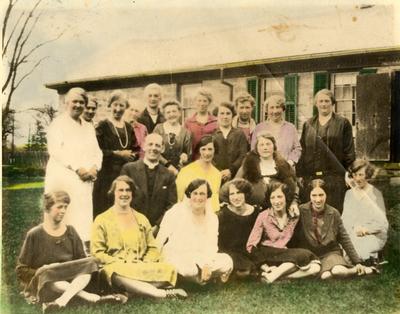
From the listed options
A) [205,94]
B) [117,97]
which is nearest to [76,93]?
[117,97]

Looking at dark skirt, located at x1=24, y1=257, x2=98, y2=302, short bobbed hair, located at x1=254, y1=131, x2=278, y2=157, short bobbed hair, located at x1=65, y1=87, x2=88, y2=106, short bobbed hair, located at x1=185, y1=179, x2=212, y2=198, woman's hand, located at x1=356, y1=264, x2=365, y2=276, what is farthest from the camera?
woman's hand, located at x1=356, y1=264, x2=365, y2=276

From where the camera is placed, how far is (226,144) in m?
4.37

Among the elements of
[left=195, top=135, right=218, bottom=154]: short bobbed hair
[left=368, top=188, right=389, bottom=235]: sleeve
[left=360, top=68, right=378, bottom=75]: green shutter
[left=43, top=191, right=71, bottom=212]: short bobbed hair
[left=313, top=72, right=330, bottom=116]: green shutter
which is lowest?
[left=368, top=188, right=389, bottom=235]: sleeve

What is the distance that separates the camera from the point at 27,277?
4.15 metres

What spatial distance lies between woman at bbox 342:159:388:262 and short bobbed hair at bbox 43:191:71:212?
215cm

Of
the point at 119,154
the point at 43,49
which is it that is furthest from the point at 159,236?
the point at 43,49

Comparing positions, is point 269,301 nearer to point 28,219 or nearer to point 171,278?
point 171,278

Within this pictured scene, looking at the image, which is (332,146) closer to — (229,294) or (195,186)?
(195,186)

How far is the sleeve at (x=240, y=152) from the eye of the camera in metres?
4.37

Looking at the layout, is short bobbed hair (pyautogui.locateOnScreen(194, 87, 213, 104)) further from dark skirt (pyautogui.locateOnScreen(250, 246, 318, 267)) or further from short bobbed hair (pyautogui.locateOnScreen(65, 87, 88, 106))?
dark skirt (pyautogui.locateOnScreen(250, 246, 318, 267))

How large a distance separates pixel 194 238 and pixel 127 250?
1.67 ft

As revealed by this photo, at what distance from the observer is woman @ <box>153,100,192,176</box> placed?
4301mm

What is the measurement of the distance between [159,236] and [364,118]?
1855mm

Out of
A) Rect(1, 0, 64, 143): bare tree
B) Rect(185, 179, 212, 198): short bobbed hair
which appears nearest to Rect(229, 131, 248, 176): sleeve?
Rect(185, 179, 212, 198): short bobbed hair
